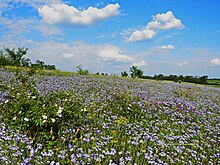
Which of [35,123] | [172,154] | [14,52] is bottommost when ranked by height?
[172,154]

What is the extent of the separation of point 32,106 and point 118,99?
3.09 meters

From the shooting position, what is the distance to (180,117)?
6469mm

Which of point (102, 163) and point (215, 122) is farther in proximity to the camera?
point (215, 122)

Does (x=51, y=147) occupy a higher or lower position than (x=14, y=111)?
lower

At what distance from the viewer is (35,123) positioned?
4520 mm

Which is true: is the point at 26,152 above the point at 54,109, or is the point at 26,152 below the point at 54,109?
below

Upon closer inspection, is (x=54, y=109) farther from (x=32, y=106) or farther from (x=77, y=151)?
(x=77, y=151)

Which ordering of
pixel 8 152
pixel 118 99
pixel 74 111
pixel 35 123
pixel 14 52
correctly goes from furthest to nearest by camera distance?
pixel 14 52, pixel 118 99, pixel 74 111, pixel 35 123, pixel 8 152

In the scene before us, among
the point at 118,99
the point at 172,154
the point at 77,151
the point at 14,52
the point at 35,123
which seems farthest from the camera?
the point at 14,52

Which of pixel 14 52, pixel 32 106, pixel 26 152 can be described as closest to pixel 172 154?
pixel 26 152

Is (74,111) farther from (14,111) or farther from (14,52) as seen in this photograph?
(14,52)

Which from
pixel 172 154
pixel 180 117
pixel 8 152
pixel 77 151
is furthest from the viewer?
pixel 180 117

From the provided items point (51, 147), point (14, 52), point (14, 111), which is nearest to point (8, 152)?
point (51, 147)

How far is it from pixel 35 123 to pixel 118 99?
3.23 metres
